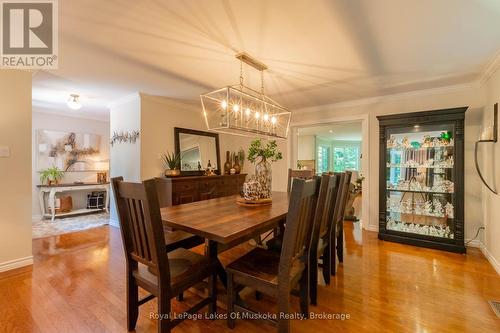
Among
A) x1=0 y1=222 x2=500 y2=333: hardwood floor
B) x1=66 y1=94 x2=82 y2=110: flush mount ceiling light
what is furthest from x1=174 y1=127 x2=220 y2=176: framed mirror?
x1=0 y1=222 x2=500 y2=333: hardwood floor

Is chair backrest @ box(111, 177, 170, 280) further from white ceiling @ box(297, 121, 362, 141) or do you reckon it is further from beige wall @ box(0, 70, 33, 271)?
white ceiling @ box(297, 121, 362, 141)

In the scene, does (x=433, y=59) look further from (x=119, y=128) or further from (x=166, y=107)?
(x=119, y=128)

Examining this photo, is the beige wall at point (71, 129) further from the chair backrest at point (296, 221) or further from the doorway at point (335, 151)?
the chair backrest at point (296, 221)

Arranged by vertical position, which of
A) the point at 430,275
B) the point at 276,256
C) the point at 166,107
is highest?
the point at 166,107

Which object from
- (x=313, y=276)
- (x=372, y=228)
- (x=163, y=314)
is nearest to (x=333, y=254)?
(x=313, y=276)

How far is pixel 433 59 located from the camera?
97.3 inches

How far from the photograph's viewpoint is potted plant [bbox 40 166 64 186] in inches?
186

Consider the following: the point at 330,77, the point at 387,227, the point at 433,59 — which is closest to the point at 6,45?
the point at 330,77

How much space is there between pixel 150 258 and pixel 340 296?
1653 millimetres

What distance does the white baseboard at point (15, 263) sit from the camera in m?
2.44

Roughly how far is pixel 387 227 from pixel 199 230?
3.23 meters

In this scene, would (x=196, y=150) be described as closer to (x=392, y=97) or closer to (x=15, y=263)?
(x=15, y=263)

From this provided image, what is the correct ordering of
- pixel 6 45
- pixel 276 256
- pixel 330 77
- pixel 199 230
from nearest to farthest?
1. pixel 199 230
2. pixel 276 256
3. pixel 6 45
4. pixel 330 77

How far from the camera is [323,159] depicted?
Result: 31.8ft
